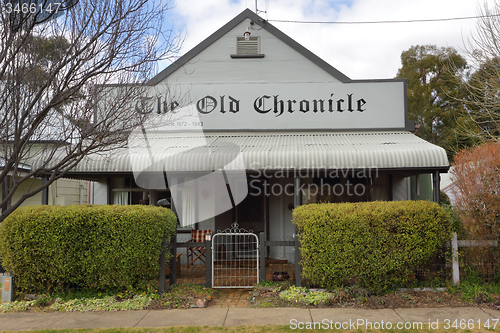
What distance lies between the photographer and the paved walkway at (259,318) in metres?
Result: 5.71

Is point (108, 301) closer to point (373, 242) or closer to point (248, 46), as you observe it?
point (373, 242)

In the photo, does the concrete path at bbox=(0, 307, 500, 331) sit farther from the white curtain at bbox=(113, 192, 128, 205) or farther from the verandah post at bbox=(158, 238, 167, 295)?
the white curtain at bbox=(113, 192, 128, 205)

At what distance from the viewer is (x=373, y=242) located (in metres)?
6.79

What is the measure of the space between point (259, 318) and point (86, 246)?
320cm

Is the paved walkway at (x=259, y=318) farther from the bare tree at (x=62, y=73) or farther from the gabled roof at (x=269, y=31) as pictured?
the gabled roof at (x=269, y=31)

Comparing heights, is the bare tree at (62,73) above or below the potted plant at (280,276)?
above

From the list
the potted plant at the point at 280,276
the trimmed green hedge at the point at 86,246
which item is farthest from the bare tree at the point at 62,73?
the potted plant at the point at 280,276

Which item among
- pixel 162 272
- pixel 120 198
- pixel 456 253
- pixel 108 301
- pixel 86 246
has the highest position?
pixel 120 198

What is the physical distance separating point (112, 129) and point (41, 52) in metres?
1.43

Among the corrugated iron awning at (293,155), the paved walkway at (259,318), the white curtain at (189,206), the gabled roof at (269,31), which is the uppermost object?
the gabled roof at (269,31)

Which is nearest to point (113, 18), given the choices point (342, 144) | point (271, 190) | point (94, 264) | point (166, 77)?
point (94, 264)

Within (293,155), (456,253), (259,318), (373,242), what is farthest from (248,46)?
(259,318)

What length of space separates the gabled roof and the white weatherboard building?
0.09 ft

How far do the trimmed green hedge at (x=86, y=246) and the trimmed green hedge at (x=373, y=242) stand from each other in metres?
2.81
